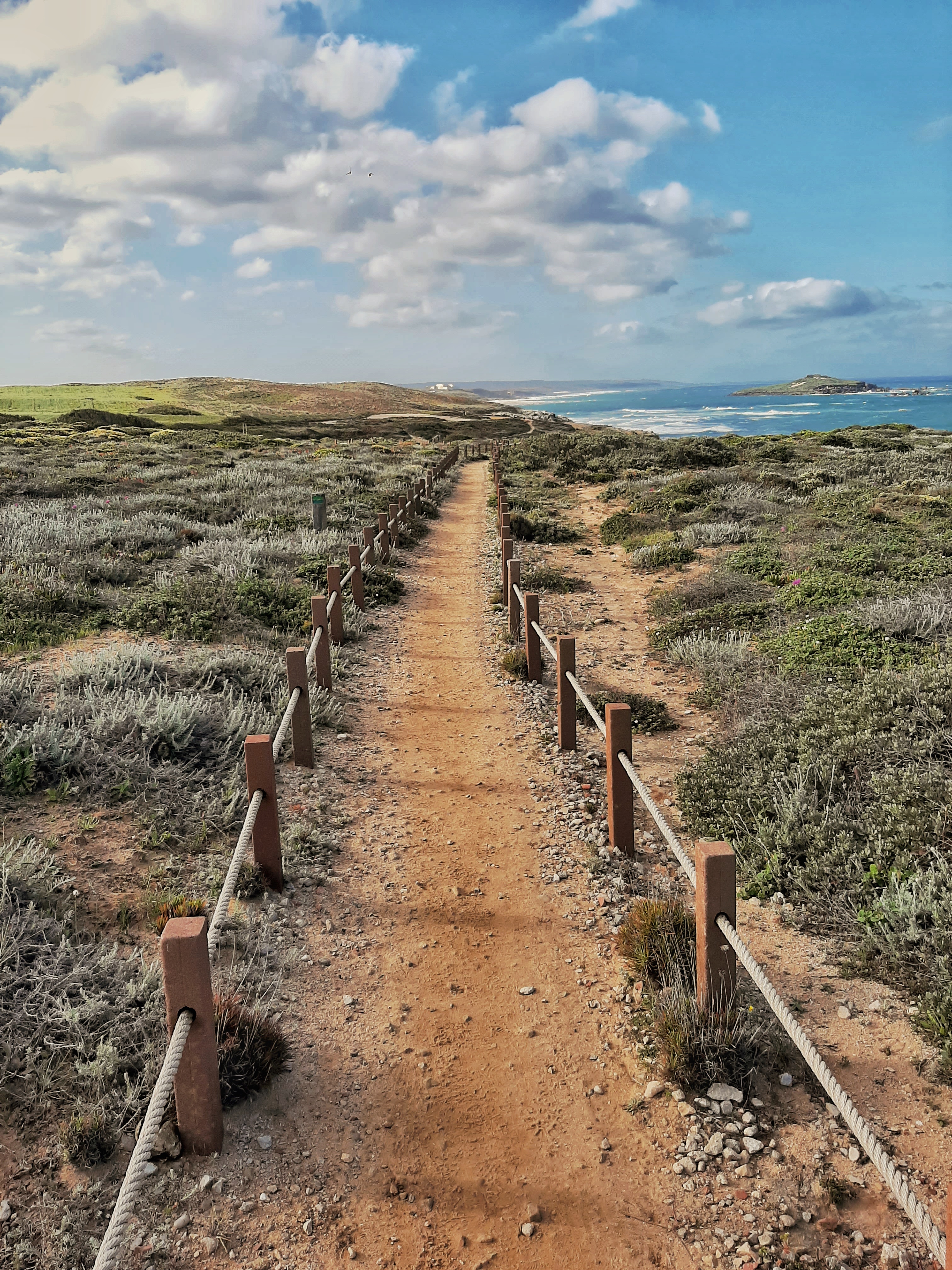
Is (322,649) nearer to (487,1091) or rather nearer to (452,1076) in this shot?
(452,1076)

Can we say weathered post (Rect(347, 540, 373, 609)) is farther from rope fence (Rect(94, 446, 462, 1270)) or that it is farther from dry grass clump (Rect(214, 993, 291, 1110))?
dry grass clump (Rect(214, 993, 291, 1110))

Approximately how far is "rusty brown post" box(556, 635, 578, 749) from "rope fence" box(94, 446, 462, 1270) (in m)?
2.16

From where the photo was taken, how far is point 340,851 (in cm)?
570

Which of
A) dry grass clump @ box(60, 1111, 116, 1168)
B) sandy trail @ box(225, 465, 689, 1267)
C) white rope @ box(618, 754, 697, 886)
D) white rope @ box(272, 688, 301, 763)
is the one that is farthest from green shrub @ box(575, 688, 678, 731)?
dry grass clump @ box(60, 1111, 116, 1168)

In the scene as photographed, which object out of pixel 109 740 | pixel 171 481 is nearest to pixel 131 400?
pixel 171 481

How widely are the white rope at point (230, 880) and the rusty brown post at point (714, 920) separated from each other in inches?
80.8

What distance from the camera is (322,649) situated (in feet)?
27.2

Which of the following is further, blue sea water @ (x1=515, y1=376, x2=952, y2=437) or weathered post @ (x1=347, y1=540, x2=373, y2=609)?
blue sea water @ (x1=515, y1=376, x2=952, y2=437)

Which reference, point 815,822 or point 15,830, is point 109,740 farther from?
point 815,822

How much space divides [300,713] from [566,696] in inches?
90.8

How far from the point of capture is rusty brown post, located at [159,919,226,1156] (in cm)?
296

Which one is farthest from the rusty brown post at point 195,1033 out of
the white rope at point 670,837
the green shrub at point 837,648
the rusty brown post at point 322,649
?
the green shrub at point 837,648

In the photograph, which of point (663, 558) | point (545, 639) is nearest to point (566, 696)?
point (545, 639)

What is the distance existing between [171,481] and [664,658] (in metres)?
18.3
